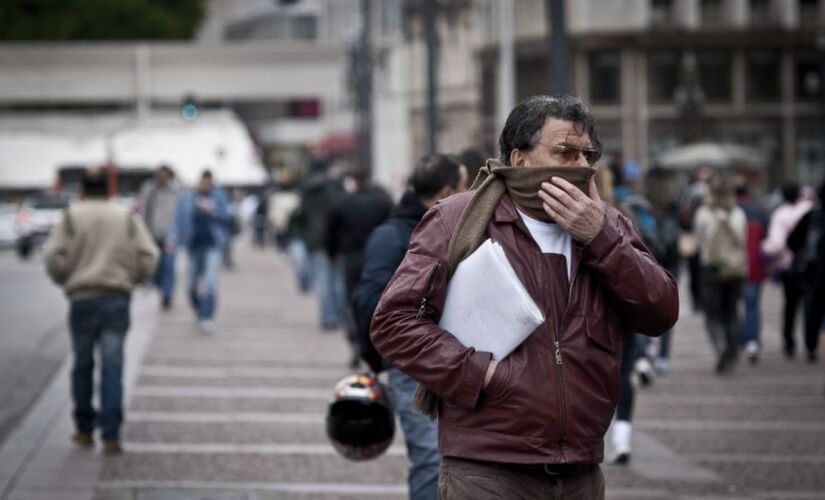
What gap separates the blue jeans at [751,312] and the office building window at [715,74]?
45.0 m

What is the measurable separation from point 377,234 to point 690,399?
671cm

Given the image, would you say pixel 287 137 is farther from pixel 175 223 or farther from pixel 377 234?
pixel 377 234

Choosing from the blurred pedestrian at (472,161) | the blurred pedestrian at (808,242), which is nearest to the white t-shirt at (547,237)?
the blurred pedestrian at (472,161)

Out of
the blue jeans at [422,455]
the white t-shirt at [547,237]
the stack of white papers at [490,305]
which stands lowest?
the blue jeans at [422,455]

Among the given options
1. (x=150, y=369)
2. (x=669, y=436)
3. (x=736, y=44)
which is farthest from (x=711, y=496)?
(x=736, y=44)

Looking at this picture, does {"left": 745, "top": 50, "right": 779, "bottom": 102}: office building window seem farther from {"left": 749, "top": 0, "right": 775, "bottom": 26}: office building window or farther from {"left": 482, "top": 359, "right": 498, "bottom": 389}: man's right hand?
{"left": 482, "top": 359, "right": 498, "bottom": 389}: man's right hand

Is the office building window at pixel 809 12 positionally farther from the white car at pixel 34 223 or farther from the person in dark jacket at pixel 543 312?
the person in dark jacket at pixel 543 312

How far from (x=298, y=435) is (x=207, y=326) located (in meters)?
8.41

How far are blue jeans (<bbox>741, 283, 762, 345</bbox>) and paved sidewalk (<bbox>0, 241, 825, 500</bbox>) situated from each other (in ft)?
1.27

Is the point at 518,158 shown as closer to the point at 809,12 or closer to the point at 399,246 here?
the point at 399,246

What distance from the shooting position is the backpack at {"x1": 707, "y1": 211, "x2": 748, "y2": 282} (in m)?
15.9

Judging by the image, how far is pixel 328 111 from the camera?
110312 mm

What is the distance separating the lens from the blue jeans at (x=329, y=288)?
1978cm

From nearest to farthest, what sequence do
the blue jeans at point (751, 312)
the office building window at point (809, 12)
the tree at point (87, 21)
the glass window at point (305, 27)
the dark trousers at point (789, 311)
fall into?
1. the blue jeans at point (751, 312)
2. the dark trousers at point (789, 311)
3. the office building window at point (809, 12)
4. the tree at point (87, 21)
5. the glass window at point (305, 27)
